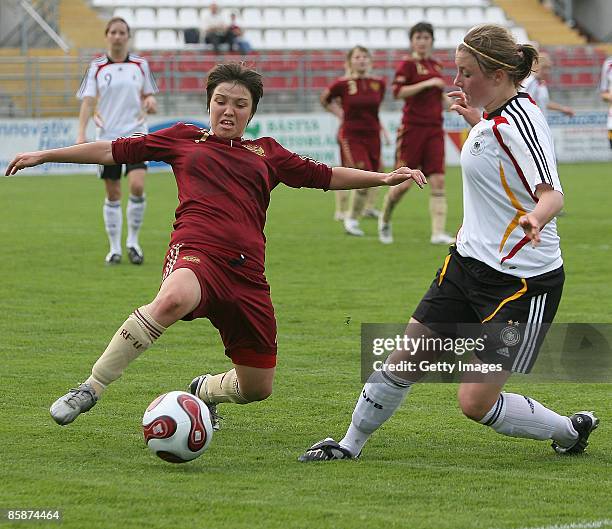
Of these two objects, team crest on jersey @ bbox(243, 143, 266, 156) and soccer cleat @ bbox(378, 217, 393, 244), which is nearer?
team crest on jersey @ bbox(243, 143, 266, 156)

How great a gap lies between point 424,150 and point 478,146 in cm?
890

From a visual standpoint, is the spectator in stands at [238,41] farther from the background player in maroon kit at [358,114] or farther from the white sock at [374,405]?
the white sock at [374,405]

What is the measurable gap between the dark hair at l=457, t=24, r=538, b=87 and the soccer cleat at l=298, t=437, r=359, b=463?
1759 mm

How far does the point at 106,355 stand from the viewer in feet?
17.5

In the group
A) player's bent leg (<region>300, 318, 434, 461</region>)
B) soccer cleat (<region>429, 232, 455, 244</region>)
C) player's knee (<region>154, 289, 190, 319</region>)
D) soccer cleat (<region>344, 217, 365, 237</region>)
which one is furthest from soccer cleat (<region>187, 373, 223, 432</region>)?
soccer cleat (<region>344, 217, 365, 237</region>)

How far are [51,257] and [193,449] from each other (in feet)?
27.9

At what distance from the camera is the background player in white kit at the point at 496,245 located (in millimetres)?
5172

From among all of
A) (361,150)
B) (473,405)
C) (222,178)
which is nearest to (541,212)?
(473,405)

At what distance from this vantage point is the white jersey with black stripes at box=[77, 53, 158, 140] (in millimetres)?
12781

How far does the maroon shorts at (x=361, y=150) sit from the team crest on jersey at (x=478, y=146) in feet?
34.5

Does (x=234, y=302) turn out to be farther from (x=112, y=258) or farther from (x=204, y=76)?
(x=204, y=76)

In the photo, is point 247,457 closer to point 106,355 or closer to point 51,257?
point 106,355

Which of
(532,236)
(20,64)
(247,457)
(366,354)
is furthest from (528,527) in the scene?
(20,64)

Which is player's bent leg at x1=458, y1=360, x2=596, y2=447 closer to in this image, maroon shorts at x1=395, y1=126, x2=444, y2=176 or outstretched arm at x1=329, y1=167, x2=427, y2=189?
outstretched arm at x1=329, y1=167, x2=427, y2=189
